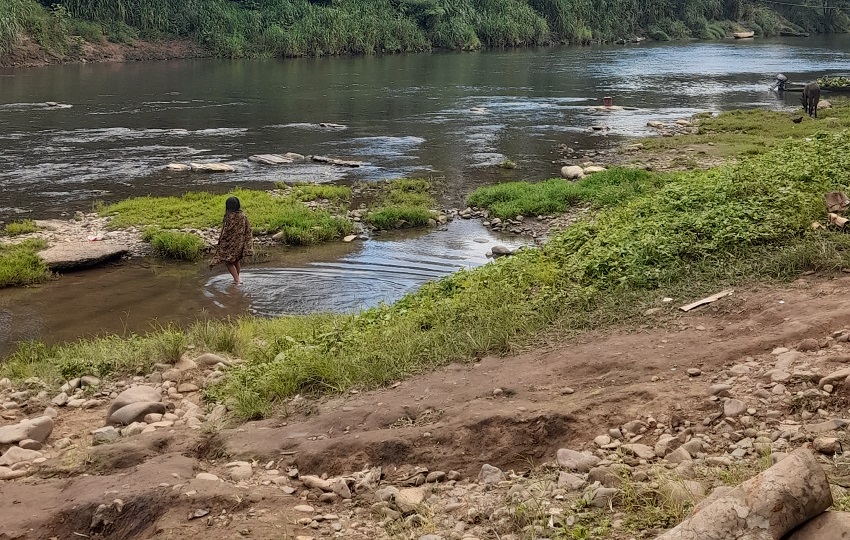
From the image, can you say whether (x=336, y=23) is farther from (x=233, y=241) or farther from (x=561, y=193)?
(x=233, y=241)

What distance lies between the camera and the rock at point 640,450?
16.0 feet

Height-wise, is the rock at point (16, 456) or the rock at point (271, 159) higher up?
the rock at point (271, 159)

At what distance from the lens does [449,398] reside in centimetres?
639

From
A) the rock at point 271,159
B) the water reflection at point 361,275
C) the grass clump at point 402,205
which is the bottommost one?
the water reflection at point 361,275

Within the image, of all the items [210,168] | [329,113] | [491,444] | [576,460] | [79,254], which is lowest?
[79,254]

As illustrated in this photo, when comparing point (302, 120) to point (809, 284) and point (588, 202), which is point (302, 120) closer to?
point (588, 202)

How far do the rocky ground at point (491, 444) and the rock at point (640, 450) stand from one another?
0.01 meters

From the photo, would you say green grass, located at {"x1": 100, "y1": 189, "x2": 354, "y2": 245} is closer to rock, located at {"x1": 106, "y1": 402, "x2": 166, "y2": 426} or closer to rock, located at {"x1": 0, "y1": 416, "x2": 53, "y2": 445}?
rock, located at {"x1": 106, "y1": 402, "x2": 166, "y2": 426}

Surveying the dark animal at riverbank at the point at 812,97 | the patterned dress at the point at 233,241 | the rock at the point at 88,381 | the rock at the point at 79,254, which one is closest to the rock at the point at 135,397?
the rock at the point at 88,381

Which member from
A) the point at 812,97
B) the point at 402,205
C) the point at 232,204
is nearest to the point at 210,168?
the point at 402,205

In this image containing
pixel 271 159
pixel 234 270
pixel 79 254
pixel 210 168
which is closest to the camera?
pixel 234 270

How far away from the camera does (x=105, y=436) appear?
21.7 feet

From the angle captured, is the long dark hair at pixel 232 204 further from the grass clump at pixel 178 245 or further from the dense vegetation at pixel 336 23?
the dense vegetation at pixel 336 23

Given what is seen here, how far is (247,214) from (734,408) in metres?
12.3
